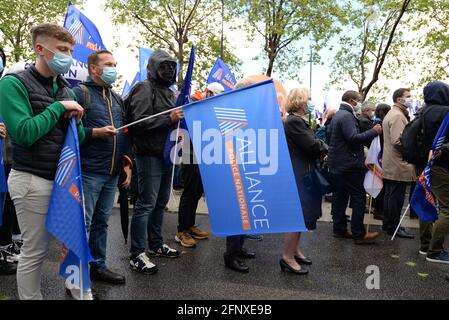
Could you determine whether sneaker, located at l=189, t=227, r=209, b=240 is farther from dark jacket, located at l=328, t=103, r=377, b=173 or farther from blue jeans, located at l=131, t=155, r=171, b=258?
dark jacket, located at l=328, t=103, r=377, b=173

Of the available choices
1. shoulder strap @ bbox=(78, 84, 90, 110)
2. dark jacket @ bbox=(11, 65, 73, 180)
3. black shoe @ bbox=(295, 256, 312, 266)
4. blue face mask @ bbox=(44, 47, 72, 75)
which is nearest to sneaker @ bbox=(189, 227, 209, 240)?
black shoe @ bbox=(295, 256, 312, 266)

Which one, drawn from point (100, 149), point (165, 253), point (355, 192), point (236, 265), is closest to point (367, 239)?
point (355, 192)

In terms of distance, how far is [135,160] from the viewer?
390 cm

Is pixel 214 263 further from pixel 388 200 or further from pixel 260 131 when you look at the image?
pixel 388 200

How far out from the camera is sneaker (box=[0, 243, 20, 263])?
3.78m

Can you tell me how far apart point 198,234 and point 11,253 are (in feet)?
7.17

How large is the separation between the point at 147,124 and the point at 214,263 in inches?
64.1

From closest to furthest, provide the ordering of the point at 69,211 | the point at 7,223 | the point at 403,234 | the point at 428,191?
the point at 69,211 < the point at 7,223 < the point at 428,191 < the point at 403,234

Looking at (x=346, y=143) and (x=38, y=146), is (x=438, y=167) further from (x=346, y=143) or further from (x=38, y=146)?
(x=38, y=146)

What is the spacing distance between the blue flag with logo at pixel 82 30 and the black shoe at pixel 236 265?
3.69 m

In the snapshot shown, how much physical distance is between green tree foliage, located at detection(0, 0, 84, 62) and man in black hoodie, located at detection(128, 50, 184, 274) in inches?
818

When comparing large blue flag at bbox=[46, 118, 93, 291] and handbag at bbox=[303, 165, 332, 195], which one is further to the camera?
handbag at bbox=[303, 165, 332, 195]
